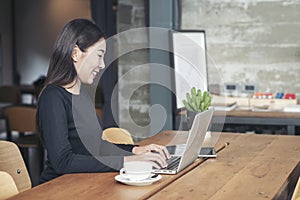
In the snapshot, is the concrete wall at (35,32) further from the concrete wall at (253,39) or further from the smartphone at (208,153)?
the smartphone at (208,153)

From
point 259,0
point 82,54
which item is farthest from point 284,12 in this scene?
point 82,54

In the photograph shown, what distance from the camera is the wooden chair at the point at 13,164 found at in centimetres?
250

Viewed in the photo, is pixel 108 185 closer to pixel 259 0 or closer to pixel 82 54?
pixel 82 54

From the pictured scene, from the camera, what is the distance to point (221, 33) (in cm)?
469

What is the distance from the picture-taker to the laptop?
2299 millimetres

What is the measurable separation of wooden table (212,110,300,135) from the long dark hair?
1.73 meters

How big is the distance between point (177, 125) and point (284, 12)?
1.21m

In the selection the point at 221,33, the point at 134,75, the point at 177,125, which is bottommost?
the point at 177,125

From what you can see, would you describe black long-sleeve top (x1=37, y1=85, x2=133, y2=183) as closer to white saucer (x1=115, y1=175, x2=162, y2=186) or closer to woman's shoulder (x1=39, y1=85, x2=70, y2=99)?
woman's shoulder (x1=39, y1=85, x2=70, y2=99)

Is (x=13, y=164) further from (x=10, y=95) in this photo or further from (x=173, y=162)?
(x=10, y=95)

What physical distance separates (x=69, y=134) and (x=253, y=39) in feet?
7.95

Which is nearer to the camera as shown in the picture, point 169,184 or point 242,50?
point 169,184

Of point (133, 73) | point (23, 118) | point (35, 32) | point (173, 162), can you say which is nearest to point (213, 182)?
point (173, 162)

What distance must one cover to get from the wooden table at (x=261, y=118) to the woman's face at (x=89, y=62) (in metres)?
1.66
